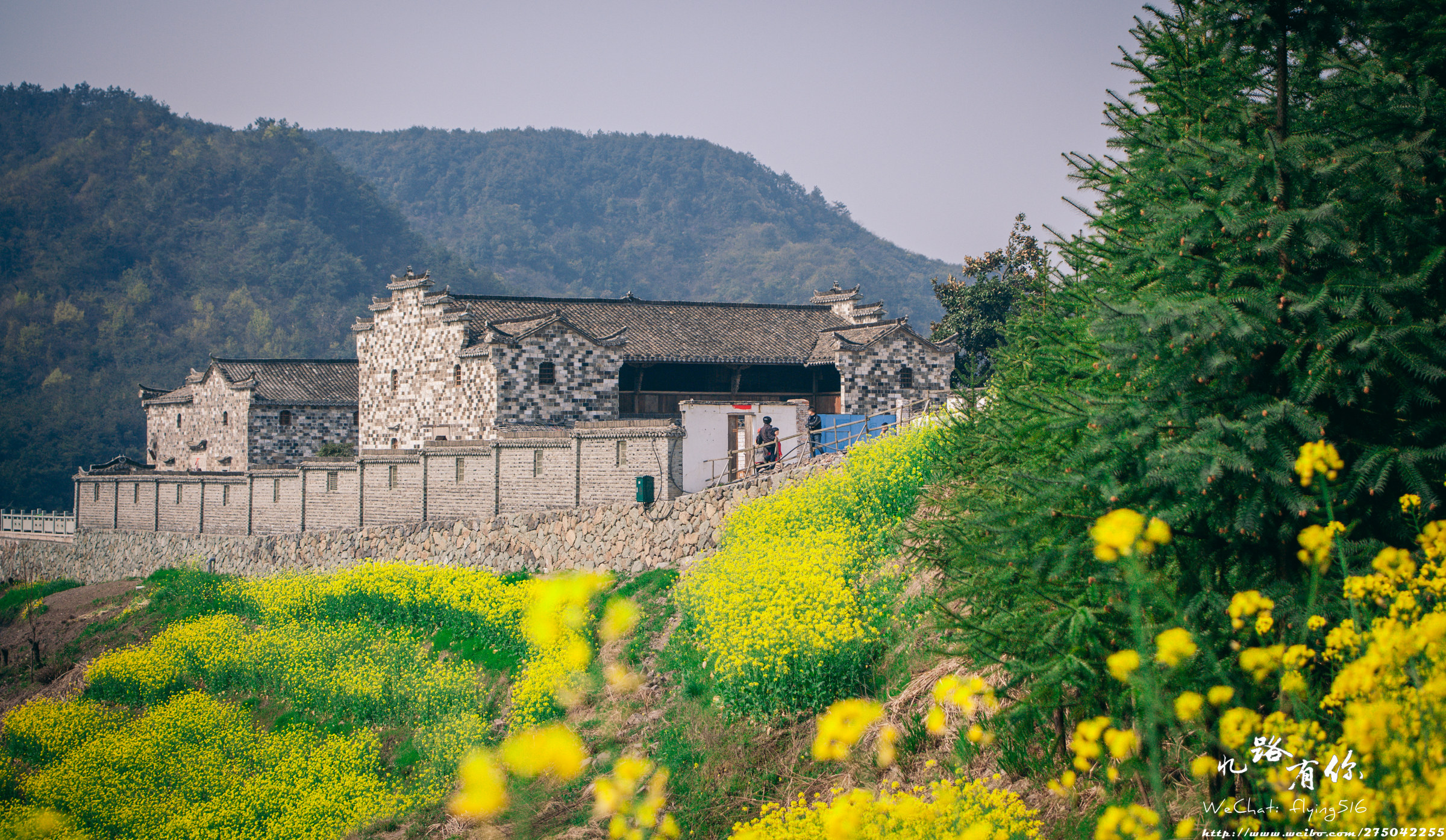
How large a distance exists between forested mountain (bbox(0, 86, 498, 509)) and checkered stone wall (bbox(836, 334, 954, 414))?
4571 centimetres

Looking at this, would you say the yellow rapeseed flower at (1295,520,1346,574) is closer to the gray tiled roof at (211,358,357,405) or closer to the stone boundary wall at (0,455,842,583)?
the stone boundary wall at (0,455,842,583)

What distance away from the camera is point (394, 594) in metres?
17.9

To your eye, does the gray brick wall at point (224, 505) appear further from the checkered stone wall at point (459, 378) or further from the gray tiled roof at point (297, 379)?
the gray tiled roof at point (297, 379)

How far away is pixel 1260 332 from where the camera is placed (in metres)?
4.67

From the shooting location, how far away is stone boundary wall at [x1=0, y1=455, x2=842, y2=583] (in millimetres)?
16234

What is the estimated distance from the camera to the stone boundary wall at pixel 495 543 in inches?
639

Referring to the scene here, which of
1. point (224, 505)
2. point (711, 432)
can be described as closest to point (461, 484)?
point (711, 432)

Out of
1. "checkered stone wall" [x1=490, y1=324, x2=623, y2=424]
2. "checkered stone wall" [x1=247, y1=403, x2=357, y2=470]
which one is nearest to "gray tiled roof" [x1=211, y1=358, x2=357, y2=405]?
"checkered stone wall" [x1=247, y1=403, x2=357, y2=470]

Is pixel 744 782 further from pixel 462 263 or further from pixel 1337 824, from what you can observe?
pixel 462 263

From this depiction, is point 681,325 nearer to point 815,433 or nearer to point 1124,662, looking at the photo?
point 815,433

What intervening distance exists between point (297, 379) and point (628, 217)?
97.2 meters

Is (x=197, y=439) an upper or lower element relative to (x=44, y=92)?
lower

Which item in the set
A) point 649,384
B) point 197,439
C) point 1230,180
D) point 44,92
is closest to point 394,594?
point 649,384

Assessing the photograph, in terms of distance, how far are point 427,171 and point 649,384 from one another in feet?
382
